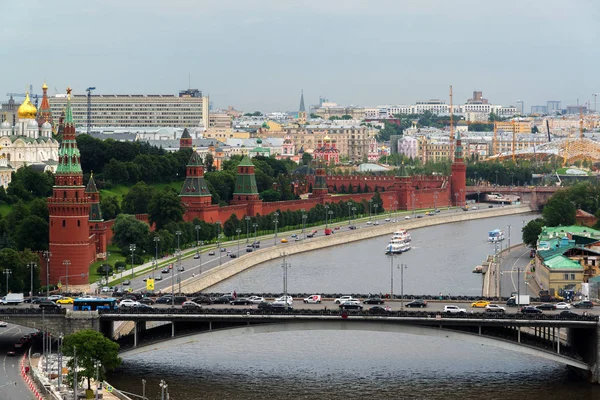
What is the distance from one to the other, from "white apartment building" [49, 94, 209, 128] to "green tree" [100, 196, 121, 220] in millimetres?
117141

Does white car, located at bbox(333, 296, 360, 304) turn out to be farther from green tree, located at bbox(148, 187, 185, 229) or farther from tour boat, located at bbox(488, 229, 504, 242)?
tour boat, located at bbox(488, 229, 504, 242)

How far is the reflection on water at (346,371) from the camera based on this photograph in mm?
41062

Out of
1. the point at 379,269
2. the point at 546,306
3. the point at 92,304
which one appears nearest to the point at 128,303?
the point at 92,304

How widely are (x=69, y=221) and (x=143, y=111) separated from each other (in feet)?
454

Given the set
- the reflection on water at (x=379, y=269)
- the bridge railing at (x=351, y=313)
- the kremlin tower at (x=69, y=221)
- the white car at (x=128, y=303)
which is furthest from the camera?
the reflection on water at (x=379, y=269)

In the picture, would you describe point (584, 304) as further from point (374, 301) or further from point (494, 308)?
point (374, 301)

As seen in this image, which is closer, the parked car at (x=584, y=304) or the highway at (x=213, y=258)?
the parked car at (x=584, y=304)

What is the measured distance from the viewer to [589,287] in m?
53.8

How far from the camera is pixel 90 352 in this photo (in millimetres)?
40375

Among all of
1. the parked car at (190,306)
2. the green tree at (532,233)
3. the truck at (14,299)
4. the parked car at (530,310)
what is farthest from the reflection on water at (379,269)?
the parked car at (530,310)

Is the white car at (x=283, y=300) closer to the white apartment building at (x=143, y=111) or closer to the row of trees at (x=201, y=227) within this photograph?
the row of trees at (x=201, y=227)

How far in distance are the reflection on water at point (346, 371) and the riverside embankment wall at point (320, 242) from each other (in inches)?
454

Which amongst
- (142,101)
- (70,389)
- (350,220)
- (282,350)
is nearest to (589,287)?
(282,350)

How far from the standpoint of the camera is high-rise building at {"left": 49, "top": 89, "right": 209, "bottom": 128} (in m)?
195
